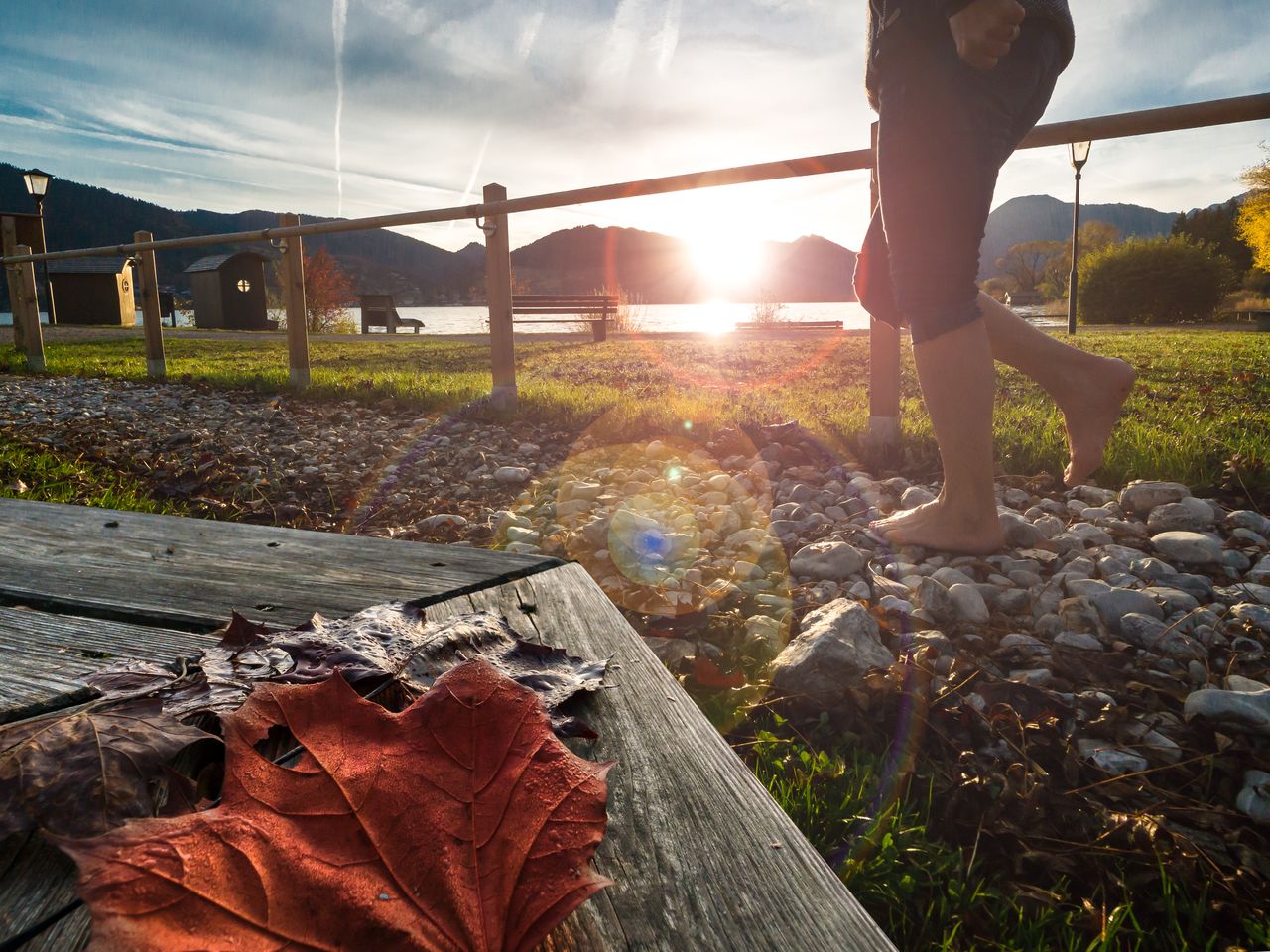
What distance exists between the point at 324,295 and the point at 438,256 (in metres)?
104

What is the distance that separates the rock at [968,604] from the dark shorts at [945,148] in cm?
70

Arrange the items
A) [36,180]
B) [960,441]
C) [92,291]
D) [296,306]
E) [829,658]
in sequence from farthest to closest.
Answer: [92,291] < [36,180] < [296,306] < [960,441] < [829,658]

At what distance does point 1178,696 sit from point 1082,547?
0.88m

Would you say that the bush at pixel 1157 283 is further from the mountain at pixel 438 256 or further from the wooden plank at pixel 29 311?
the mountain at pixel 438 256

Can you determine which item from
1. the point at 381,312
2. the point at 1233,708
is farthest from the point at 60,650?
the point at 381,312

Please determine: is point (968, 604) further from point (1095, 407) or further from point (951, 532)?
point (1095, 407)

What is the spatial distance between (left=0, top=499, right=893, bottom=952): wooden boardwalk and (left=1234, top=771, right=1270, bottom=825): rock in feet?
3.55

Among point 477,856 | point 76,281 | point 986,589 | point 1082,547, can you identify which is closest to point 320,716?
point 477,856

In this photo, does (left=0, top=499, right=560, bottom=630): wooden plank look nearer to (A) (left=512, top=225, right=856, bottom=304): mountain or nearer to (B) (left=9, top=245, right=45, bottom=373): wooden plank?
(B) (left=9, top=245, right=45, bottom=373): wooden plank

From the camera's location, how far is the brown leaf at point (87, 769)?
0.57 m

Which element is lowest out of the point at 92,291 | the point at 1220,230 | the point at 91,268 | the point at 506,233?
the point at 506,233

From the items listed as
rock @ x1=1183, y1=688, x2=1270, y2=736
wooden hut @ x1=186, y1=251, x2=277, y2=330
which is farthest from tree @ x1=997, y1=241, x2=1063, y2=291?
rock @ x1=1183, y1=688, x2=1270, y2=736

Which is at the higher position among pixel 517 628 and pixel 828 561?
pixel 517 628

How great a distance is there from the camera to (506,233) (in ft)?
15.0
